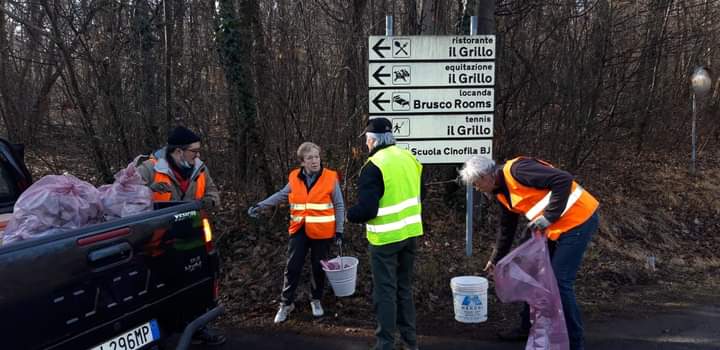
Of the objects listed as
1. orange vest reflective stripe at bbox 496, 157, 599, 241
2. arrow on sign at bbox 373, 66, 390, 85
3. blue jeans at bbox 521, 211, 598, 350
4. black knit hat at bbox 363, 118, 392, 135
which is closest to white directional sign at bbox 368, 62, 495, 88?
arrow on sign at bbox 373, 66, 390, 85

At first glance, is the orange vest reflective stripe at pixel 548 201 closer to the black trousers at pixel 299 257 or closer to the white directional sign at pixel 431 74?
the black trousers at pixel 299 257

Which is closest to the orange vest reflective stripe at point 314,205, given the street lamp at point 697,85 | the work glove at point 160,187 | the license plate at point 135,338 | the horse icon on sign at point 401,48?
the work glove at point 160,187

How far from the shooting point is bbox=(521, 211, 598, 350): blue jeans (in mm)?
4121

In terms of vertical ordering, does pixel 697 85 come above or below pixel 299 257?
above

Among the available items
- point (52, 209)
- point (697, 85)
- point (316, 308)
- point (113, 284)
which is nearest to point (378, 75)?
point (316, 308)

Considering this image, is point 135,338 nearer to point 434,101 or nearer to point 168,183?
point 168,183

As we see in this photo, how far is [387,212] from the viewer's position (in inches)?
163

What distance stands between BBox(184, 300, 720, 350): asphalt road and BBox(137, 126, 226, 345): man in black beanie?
1.15 ft

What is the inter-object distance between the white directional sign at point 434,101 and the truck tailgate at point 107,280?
2.98 metres

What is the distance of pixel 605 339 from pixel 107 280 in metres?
4.11

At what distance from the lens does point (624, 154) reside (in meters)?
10.6

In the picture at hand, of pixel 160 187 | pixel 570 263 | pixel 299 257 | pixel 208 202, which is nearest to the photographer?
pixel 570 263

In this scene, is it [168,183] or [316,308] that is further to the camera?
[316,308]

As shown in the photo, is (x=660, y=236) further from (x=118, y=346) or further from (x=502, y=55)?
(x=118, y=346)
